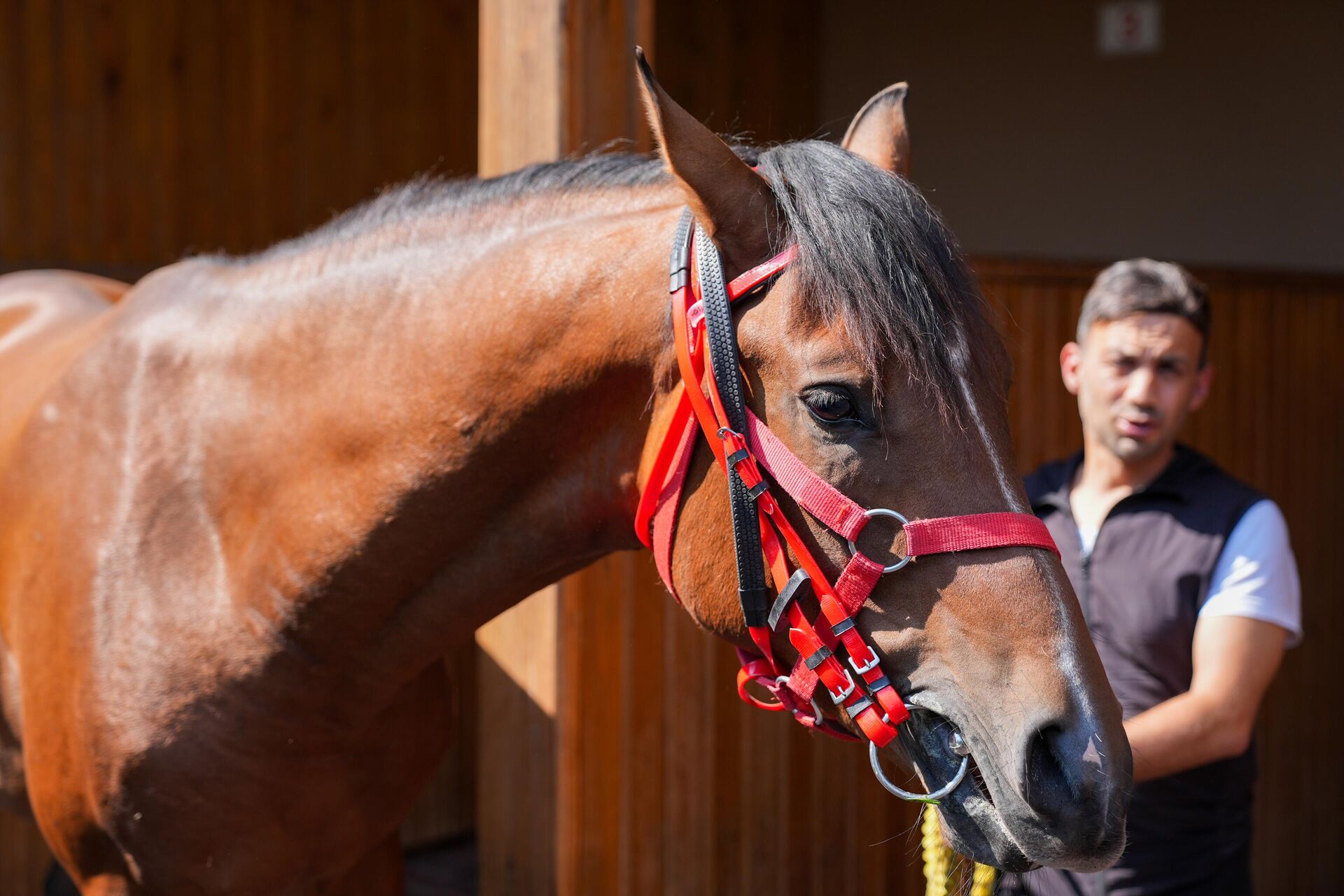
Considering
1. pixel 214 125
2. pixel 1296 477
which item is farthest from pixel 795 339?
pixel 214 125

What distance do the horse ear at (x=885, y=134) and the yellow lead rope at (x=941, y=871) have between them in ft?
2.92

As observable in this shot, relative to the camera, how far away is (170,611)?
1.72m

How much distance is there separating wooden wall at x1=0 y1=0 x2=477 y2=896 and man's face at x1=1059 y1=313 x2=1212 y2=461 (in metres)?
2.85

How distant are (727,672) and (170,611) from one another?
1.35 meters

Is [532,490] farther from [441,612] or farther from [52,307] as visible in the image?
[52,307]

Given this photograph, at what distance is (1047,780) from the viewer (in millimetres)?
1181

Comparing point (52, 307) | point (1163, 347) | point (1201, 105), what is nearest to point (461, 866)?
point (52, 307)

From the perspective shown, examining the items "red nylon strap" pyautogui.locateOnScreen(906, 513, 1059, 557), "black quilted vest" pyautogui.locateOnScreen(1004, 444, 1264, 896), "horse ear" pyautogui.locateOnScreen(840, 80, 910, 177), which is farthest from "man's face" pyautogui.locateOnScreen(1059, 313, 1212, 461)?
"red nylon strap" pyautogui.locateOnScreen(906, 513, 1059, 557)

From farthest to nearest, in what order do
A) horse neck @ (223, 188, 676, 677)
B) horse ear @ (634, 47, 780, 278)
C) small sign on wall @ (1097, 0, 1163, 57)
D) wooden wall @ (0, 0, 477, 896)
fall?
small sign on wall @ (1097, 0, 1163, 57) → wooden wall @ (0, 0, 477, 896) → horse neck @ (223, 188, 676, 677) → horse ear @ (634, 47, 780, 278)

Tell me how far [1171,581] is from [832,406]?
100cm

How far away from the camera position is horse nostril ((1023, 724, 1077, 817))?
1168 millimetres

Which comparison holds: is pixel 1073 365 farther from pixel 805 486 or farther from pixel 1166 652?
pixel 805 486

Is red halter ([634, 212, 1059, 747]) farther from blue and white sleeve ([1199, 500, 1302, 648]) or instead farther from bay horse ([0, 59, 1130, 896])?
blue and white sleeve ([1199, 500, 1302, 648])

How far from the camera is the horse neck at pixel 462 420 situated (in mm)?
1454
